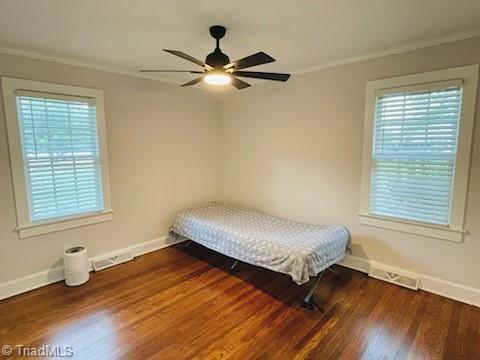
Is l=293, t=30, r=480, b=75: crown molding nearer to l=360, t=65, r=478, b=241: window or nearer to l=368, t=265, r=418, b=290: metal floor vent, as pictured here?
l=360, t=65, r=478, b=241: window

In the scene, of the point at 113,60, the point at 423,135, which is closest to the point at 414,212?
the point at 423,135

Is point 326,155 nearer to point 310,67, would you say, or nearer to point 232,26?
point 310,67

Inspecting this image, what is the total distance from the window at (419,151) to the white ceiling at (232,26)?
0.41 metres

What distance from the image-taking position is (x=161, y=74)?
346 centimetres

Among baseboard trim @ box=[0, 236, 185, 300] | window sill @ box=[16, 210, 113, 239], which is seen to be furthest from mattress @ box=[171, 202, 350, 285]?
Answer: baseboard trim @ box=[0, 236, 185, 300]

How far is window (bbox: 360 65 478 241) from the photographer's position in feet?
7.71

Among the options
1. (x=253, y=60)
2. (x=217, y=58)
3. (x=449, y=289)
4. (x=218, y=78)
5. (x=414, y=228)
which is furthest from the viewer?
(x=414, y=228)

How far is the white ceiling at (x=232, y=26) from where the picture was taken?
1.81m

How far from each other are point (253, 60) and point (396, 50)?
5.35 feet

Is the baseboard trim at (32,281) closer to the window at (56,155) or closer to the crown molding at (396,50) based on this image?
the window at (56,155)

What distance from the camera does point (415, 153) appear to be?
102 inches

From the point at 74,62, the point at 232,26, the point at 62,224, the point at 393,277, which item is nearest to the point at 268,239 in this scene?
the point at 393,277

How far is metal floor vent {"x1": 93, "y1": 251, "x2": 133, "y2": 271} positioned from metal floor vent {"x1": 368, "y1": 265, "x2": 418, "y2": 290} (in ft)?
9.43

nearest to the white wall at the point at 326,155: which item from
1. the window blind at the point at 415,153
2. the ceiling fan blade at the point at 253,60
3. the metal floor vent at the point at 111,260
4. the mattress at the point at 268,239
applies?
the window blind at the point at 415,153
